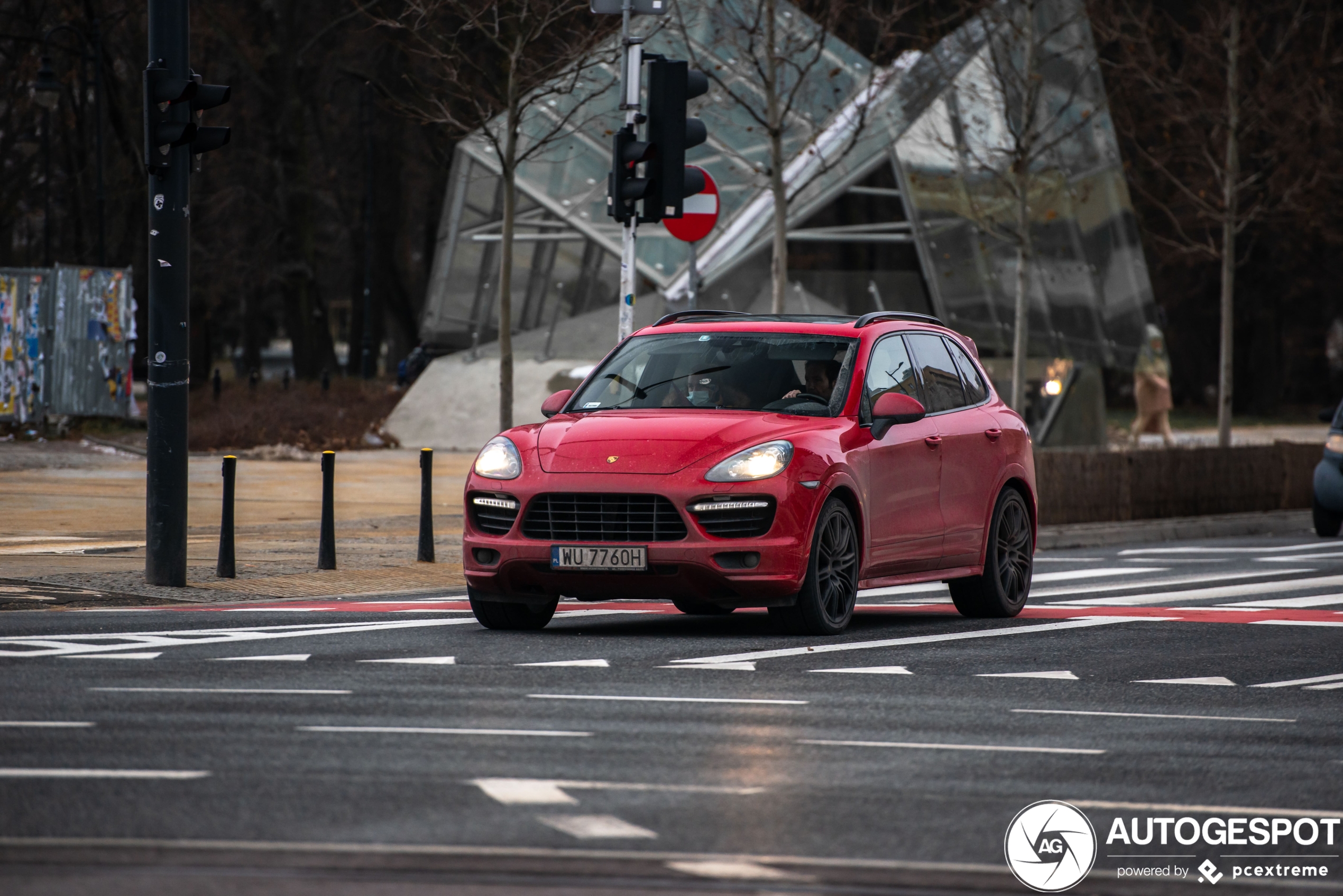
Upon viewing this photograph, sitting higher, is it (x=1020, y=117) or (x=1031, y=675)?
(x=1020, y=117)

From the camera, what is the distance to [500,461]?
1138 centimetres

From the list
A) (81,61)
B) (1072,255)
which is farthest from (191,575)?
(81,61)

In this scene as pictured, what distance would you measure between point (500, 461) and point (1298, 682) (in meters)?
4.11

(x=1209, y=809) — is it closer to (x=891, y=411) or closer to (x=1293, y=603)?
(x=891, y=411)

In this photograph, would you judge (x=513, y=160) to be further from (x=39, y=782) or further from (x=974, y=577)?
(x=39, y=782)

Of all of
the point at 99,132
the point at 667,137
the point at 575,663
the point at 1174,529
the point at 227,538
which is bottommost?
the point at 575,663

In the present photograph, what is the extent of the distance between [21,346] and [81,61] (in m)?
11.5

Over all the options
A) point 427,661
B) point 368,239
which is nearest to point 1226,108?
point 368,239

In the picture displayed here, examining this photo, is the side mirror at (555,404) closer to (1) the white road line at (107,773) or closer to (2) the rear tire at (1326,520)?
(1) the white road line at (107,773)

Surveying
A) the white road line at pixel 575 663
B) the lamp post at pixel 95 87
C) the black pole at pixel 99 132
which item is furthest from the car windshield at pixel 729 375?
the black pole at pixel 99 132

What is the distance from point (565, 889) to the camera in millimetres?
5320

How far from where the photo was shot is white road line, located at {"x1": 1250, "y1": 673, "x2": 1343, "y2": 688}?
9.78 m

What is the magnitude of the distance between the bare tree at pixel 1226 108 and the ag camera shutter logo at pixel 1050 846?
78.4 feet

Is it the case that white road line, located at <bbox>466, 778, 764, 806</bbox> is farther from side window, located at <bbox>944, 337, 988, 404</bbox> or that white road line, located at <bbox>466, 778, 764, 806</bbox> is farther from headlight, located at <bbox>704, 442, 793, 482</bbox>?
side window, located at <bbox>944, 337, 988, 404</bbox>
